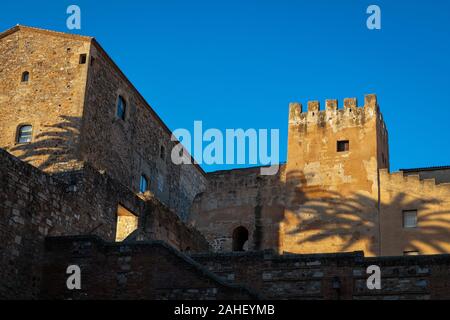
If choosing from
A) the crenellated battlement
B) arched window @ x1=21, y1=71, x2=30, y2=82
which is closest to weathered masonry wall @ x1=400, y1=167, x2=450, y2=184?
the crenellated battlement

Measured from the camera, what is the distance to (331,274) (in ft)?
61.5

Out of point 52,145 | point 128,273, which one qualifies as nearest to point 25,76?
point 52,145

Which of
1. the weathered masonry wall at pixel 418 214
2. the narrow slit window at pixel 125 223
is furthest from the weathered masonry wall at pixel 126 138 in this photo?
the weathered masonry wall at pixel 418 214

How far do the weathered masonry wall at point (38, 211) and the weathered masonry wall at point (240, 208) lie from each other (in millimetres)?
10557

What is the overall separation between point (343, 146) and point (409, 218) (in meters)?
4.60

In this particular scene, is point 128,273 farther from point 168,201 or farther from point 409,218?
point 168,201

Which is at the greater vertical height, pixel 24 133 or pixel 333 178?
pixel 24 133

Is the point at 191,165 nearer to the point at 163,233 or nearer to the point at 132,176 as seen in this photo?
the point at 132,176

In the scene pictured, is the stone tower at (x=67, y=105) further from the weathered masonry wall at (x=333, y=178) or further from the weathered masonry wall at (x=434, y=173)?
the weathered masonry wall at (x=434, y=173)

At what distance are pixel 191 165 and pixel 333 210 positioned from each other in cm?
1011
